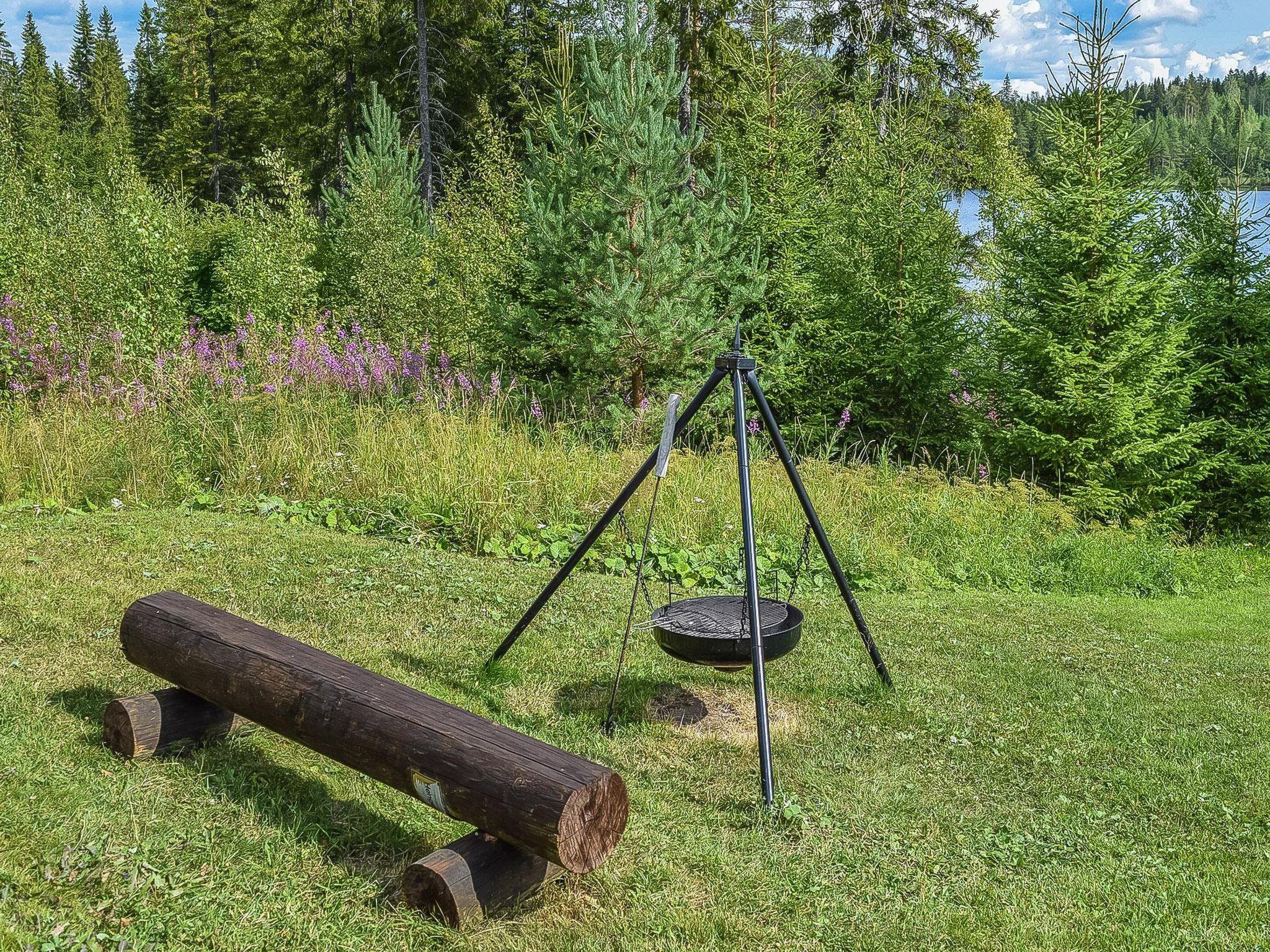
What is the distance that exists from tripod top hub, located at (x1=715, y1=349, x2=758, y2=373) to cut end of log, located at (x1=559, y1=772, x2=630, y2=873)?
175 cm

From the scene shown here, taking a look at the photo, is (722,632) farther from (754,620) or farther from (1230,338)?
(1230,338)

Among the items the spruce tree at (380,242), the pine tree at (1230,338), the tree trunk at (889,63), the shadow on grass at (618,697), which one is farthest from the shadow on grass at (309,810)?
the tree trunk at (889,63)

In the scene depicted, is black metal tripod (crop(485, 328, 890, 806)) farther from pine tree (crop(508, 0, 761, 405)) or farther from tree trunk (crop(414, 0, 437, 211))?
tree trunk (crop(414, 0, 437, 211))

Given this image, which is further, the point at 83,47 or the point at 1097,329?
the point at 83,47

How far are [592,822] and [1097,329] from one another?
33.6ft

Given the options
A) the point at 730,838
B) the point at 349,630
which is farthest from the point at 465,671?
the point at 730,838

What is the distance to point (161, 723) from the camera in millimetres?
3865

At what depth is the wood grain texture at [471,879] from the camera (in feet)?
9.70

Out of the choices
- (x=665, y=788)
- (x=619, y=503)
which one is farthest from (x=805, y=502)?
(x=665, y=788)

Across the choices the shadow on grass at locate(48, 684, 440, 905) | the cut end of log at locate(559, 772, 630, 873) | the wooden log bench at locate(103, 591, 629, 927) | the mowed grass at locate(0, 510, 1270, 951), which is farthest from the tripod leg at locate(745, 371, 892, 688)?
the shadow on grass at locate(48, 684, 440, 905)

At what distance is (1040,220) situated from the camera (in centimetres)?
1141

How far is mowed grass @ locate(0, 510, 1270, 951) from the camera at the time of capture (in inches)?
120

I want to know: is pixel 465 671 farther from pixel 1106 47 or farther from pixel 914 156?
pixel 914 156

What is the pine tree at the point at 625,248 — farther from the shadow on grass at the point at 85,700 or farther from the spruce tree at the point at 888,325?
the shadow on grass at the point at 85,700
